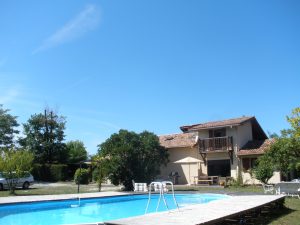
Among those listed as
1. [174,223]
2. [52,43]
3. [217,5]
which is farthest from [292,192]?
[52,43]

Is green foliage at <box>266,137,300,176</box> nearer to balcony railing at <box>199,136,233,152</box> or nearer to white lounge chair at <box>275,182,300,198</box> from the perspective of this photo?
white lounge chair at <box>275,182,300,198</box>

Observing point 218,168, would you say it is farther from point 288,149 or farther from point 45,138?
point 45,138

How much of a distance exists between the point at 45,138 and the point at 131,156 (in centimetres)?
2598

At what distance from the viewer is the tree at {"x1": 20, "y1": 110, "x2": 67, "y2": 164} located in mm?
48656

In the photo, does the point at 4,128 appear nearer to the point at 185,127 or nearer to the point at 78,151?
the point at 78,151

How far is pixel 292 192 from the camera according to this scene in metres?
18.2

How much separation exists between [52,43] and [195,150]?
18.7 metres

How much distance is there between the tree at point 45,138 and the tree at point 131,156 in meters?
23.2

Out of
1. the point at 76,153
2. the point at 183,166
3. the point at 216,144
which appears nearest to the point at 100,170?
the point at 183,166

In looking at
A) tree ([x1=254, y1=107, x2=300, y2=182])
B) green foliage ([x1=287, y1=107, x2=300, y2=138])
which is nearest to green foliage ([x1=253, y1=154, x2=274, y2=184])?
tree ([x1=254, y1=107, x2=300, y2=182])

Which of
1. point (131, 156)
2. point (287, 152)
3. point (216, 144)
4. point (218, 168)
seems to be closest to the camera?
point (287, 152)

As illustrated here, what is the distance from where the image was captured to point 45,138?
4991 cm

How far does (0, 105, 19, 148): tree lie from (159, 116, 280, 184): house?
26198mm

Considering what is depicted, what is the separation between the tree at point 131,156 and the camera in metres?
26.4
